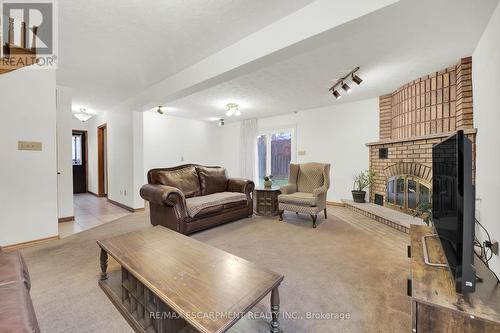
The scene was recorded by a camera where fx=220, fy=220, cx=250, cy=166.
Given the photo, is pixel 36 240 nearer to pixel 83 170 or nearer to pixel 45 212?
pixel 45 212

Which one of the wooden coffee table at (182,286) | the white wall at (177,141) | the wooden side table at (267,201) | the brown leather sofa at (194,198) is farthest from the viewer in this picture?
the white wall at (177,141)

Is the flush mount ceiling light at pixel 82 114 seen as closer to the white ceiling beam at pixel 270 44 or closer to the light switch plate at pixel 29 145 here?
the light switch plate at pixel 29 145

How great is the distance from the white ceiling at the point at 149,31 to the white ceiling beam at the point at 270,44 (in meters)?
0.08

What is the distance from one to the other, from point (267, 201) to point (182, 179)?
5.22 ft

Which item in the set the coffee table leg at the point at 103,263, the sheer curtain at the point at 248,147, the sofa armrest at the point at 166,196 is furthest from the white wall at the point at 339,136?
the coffee table leg at the point at 103,263

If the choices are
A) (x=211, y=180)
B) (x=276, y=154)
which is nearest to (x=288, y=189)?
(x=211, y=180)

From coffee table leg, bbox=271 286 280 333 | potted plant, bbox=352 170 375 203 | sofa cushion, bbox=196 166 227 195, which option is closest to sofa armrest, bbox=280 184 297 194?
sofa cushion, bbox=196 166 227 195

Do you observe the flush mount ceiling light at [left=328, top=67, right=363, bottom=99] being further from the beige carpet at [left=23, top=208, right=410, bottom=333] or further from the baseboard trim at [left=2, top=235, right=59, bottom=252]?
the baseboard trim at [left=2, top=235, right=59, bottom=252]

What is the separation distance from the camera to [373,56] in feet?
8.57

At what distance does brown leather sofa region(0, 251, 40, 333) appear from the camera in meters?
0.84

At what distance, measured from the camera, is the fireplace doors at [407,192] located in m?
3.43

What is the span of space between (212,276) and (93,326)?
0.88m

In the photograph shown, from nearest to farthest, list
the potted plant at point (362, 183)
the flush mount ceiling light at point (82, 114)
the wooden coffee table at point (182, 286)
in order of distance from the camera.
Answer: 1. the wooden coffee table at point (182, 286)
2. the potted plant at point (362, 183)
3. the flush mount ceiling light at point (82, 114)

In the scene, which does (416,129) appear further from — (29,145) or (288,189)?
(29,145)
